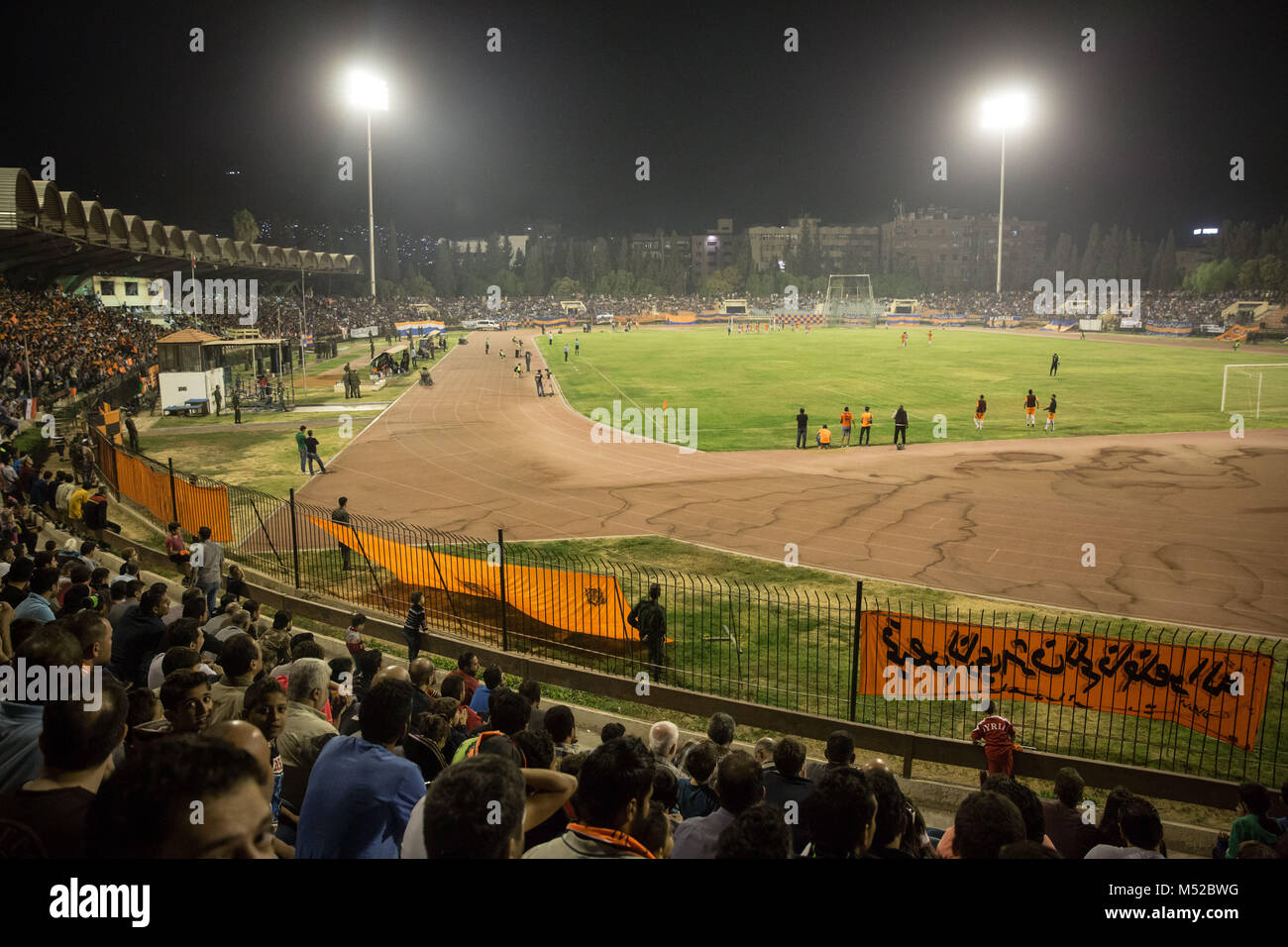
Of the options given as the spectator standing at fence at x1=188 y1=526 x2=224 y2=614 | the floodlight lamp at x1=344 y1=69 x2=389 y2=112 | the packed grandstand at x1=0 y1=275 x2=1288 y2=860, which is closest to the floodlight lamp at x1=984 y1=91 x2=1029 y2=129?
Answer: the floodlight lamp at x1=344 y1=69 x2=389 y2=112

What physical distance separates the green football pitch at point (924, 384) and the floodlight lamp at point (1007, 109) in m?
23.1

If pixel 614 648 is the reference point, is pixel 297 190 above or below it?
above

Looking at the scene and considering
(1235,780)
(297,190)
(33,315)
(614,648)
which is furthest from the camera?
(297,190)

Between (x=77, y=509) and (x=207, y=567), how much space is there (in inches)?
257

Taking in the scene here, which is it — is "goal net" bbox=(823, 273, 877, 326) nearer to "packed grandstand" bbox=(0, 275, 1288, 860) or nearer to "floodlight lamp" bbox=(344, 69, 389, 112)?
"floodlight lamp" bbox=(344, 69, 389, 112)

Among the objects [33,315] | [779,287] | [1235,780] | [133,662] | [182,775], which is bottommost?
[1235,780]

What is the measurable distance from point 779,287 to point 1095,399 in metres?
142

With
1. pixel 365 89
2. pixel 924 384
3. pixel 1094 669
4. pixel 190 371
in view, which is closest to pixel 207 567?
pixel 1094 669

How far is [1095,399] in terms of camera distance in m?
42.2

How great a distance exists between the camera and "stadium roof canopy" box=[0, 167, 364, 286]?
118ft

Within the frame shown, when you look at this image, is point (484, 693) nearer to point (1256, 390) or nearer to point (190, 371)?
point (190, 371)
